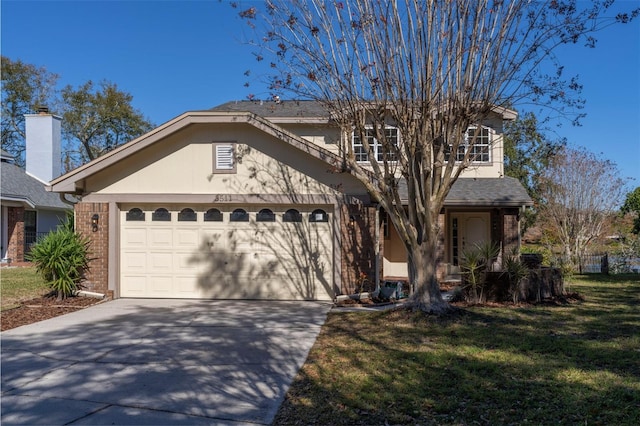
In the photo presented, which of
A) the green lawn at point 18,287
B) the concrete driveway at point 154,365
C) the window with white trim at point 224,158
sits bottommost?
the concrete driveway at point 154,365

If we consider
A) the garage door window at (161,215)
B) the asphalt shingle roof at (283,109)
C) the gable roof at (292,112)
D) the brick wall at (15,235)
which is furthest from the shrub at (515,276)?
the brick wall at (15,235)

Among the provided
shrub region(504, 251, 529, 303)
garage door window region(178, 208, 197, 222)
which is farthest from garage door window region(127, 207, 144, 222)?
shrub region(504, 251, 529, 303)

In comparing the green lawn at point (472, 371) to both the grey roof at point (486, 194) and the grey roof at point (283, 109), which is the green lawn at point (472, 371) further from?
the grey roof at point (283, 109)

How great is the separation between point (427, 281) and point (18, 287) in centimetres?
1117

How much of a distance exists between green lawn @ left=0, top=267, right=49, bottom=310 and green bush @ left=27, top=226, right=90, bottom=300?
0.83 m

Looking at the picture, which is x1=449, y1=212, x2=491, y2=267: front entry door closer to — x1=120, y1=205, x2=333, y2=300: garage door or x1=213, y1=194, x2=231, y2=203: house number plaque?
x1=120, y1=205, x2=333, y2=300: garage door

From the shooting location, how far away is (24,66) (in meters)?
35.2

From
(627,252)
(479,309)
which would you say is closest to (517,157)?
(627,252)

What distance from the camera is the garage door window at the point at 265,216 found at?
1212 centimetres

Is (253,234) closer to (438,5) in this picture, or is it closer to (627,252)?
(438,5)

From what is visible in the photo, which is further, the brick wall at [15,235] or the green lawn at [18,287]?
the brick wall at [15,235]

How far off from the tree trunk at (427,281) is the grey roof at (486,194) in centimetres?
435

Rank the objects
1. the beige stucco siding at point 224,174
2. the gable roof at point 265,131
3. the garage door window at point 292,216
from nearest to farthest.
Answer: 1. the gable roof at point 265,131
2. the beige stucco siding at point 224,174
3. the garage door window at point 292,216

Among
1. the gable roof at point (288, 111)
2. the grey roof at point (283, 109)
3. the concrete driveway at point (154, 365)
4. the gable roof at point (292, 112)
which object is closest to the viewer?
the concrete driveway at point (154, 365)
